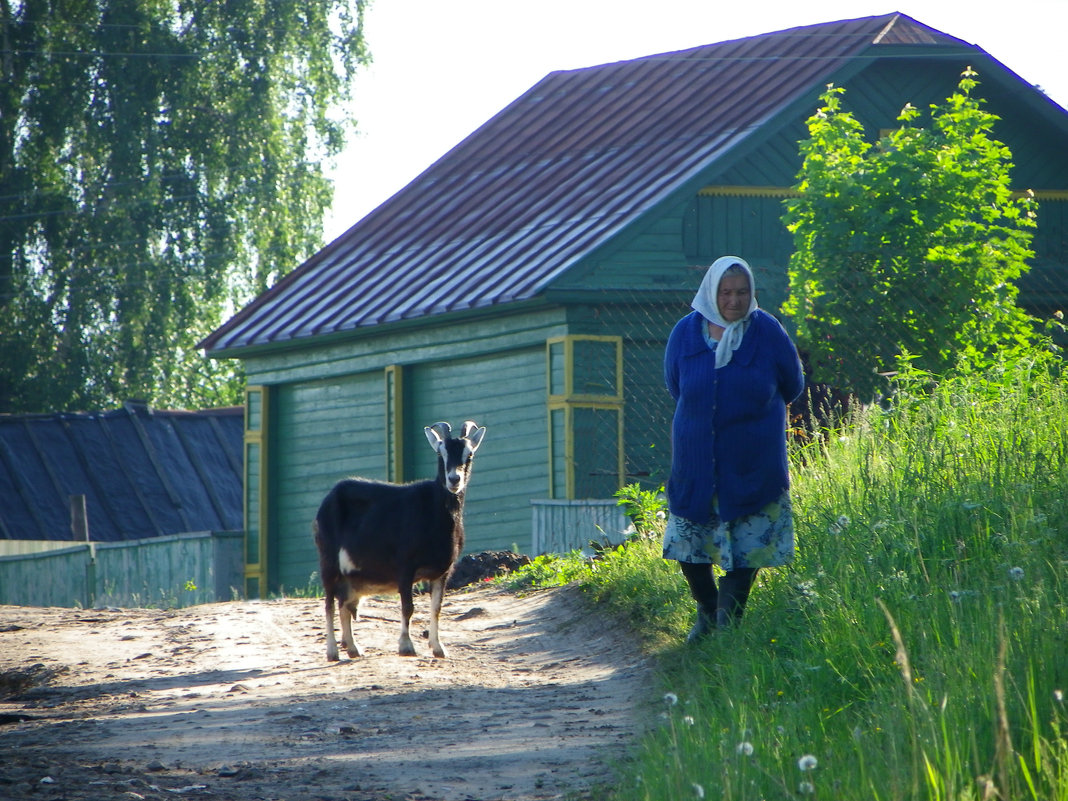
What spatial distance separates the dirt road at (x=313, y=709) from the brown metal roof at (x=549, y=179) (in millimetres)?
6621

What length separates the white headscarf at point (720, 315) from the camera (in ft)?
25.3

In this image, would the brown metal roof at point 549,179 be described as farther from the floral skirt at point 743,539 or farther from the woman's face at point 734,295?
the floral skirt at point 743,539

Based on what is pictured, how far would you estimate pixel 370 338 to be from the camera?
65.7ft

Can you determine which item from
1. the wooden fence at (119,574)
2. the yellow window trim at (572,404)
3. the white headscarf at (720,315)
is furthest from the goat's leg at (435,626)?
the wooden fence at (119,574)

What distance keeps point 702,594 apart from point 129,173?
92.3 ft

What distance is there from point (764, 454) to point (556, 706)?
164cm

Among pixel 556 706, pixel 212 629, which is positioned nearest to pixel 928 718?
pixel 556 706

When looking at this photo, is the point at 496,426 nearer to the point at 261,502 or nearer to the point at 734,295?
the point at 261,502

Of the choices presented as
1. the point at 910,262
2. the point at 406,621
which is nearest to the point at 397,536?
the point at 406,621

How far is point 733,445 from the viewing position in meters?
7.66

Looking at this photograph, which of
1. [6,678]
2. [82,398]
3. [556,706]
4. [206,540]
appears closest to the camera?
[556,706]

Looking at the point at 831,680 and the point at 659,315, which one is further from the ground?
the point at 659,315

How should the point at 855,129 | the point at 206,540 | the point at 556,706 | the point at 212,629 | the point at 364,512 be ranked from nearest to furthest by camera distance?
the point at 556,706, the point at 364,512, the point at 212,629, the point at 855,129, the point at 206,540

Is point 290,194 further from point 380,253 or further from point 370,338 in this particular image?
point 370,338
